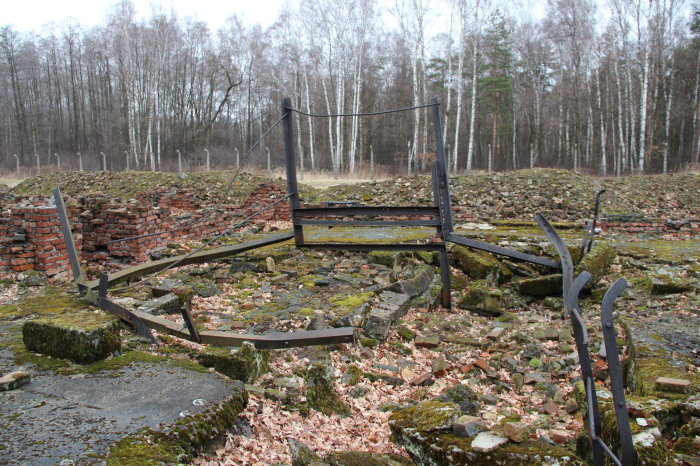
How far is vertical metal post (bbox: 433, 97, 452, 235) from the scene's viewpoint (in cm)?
454

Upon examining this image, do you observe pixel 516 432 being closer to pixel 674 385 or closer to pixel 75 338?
pixel 674 385

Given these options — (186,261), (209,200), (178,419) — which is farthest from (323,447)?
(209,200)

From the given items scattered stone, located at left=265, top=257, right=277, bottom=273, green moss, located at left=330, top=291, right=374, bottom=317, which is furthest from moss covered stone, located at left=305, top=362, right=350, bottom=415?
scattered stone, located at left=265, top=257, right=277, bottom=273

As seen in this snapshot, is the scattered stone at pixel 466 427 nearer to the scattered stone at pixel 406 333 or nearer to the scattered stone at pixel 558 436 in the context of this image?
the scattered stone at pixel 558 436

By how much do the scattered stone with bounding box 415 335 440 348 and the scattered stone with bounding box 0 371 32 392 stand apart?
2.67 metres

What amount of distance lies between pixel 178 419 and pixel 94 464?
1.29 ft

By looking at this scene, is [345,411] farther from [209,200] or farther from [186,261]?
[209,200]

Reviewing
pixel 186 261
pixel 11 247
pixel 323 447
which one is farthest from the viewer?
pixel 11 247

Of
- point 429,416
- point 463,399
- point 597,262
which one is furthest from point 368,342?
point 597,262

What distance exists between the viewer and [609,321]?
1.39 m

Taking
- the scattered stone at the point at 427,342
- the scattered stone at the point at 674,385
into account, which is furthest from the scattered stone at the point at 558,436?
the scattered stone at the point at 427,342

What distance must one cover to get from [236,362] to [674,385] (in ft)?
7.97

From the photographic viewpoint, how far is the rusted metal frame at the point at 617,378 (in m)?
1.36

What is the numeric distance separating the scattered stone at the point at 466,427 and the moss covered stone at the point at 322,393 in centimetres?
78
